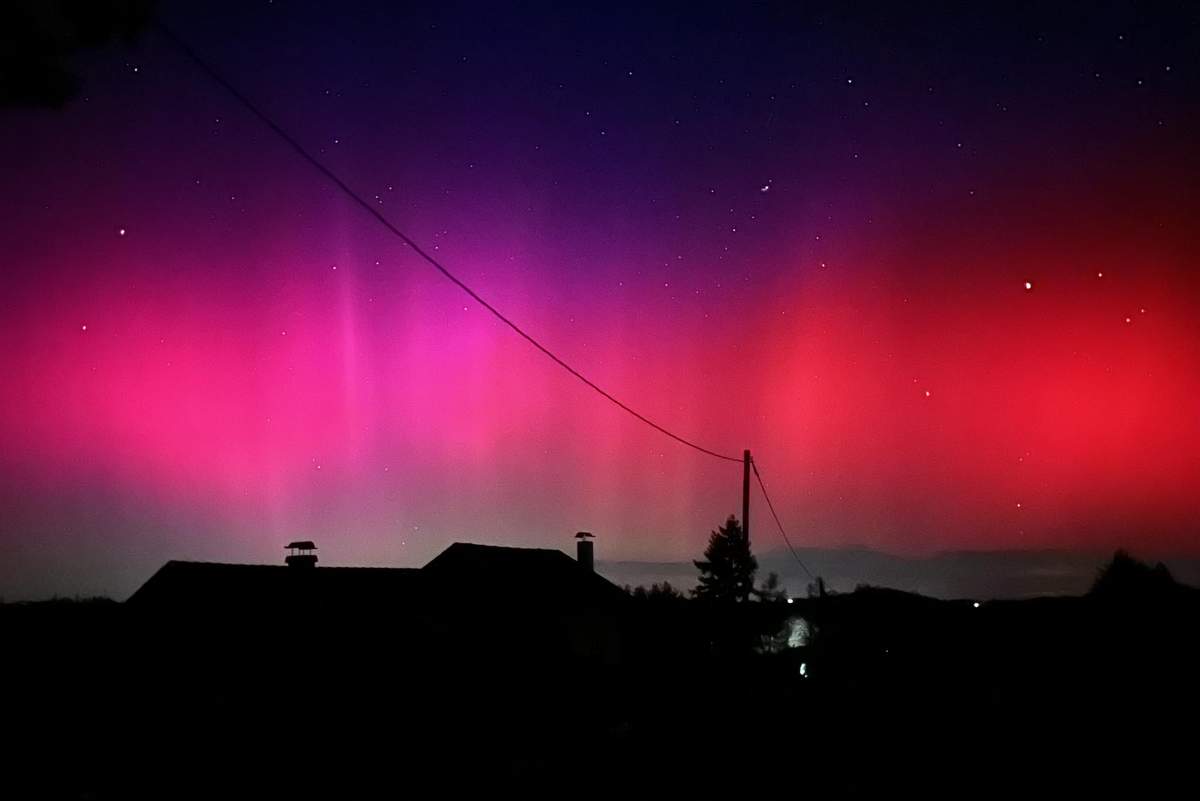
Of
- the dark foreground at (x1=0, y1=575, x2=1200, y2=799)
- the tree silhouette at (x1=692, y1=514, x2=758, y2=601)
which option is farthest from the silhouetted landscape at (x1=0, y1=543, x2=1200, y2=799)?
the tree silhouette at (x1=692, y1=514, x2=758, y2=601)

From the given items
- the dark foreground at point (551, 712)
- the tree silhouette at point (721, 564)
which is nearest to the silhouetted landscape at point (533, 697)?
the dark foreground at point (551, 712)

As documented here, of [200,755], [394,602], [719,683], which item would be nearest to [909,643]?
[719,683]

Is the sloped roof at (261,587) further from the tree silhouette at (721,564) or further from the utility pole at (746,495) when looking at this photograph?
the tree silhouette at (721,564)

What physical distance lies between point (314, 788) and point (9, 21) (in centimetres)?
1240

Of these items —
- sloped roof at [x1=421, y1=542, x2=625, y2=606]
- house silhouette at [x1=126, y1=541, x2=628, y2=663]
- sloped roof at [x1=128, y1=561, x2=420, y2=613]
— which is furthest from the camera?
sloped roof at [x1=421, y1=542, x2=625, y2=606]

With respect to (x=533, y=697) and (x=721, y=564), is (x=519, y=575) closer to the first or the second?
(x=533, y=697)

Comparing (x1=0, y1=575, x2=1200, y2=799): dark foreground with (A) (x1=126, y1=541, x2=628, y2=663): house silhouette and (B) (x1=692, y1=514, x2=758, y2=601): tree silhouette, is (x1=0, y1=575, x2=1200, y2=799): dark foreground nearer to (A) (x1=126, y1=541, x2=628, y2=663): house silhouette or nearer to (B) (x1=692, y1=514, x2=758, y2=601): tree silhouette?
(A) (x1=126, y1=541, x2=628, y2=663): house silhouette

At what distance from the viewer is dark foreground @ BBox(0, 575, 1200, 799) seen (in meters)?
18.2

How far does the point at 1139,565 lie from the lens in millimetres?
39438

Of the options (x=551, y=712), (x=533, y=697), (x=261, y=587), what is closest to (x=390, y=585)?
(x=261, y=587)

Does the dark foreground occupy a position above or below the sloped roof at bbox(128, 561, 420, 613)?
below

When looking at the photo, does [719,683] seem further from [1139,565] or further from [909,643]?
[1139,565]

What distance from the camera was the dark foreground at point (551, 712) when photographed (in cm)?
1817

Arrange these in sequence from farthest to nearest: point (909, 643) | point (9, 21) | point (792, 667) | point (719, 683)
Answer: point (909, 643)
point (792, 667)
point (719, 683)
point (9, 21)
